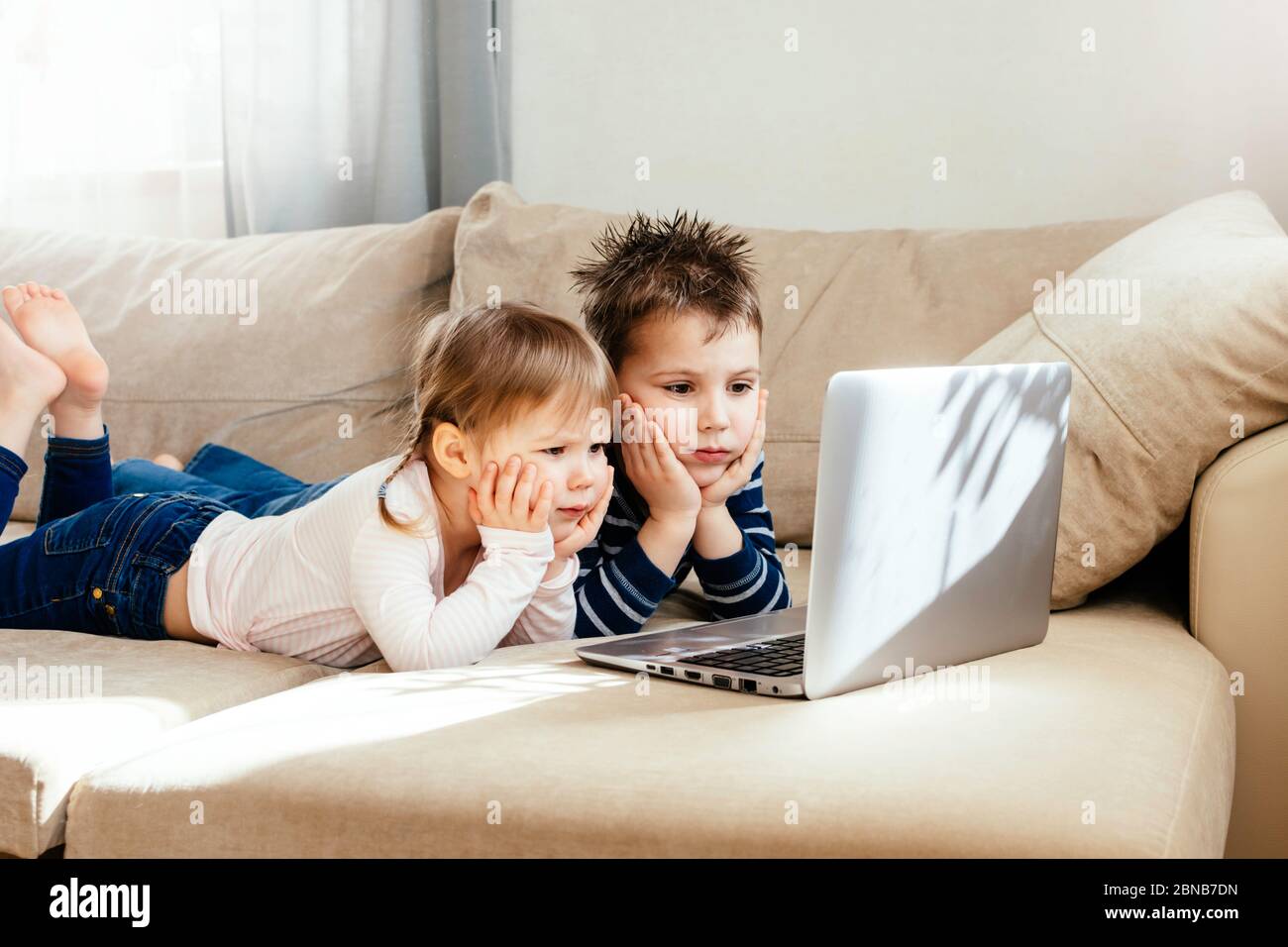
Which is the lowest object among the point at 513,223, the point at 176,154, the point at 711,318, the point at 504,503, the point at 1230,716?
the point at 1230,716

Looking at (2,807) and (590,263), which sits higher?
(590,263)

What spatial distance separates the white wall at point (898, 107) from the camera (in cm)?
201

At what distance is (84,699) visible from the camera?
1035mm

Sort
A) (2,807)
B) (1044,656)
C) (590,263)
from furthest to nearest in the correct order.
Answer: (590,263)
(1044,656)
(2,807)

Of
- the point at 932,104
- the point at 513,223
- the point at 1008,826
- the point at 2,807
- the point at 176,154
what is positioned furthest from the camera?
the point at 176,154

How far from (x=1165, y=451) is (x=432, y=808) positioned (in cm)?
83

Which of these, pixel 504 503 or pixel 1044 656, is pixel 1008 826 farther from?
pixel 504 503

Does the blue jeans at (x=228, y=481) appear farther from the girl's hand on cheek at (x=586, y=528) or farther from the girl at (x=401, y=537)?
the girl's hand on cheek at (x=586, y=528)

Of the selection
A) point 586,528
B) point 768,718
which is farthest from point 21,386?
point 768,718

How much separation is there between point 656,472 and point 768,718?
17.8 inches

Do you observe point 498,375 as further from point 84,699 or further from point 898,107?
point 898,107

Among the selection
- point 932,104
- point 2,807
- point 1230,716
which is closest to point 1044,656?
point 1230,716

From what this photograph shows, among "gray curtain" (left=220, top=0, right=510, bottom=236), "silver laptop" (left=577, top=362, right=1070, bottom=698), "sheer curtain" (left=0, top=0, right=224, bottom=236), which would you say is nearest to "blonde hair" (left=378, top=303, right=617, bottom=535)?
"silver laptop" (left=577, top=362, right=1070, bottom=698)

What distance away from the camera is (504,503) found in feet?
3.87
